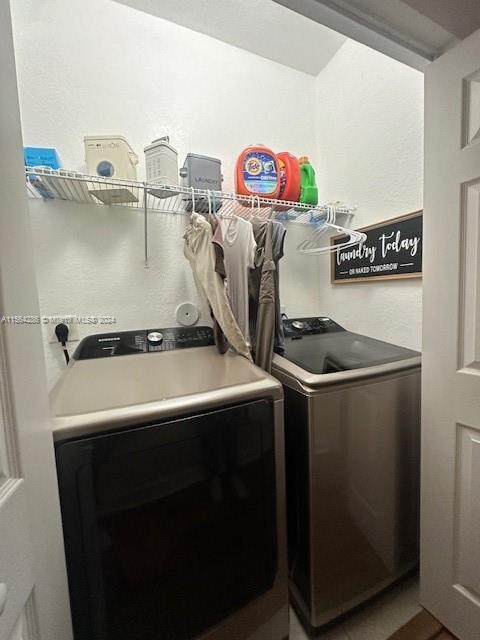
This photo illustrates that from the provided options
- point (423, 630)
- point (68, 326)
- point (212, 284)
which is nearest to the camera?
point (423, 630)

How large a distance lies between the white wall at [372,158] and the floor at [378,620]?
3.76 ft

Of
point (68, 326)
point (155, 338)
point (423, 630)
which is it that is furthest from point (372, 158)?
point (423, 630)

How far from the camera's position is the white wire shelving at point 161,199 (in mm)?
1243

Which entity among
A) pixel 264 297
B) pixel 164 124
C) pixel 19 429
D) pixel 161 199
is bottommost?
pixel 19 429

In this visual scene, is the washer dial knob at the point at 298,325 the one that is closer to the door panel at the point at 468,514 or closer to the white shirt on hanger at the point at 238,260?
the white shirt on hanger at the point at 238,260

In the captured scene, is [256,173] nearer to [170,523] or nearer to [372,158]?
[372,158]

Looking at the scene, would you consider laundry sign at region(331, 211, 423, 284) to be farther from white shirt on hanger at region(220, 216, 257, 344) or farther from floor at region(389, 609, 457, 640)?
floor at region(389, 609, 457, 640)

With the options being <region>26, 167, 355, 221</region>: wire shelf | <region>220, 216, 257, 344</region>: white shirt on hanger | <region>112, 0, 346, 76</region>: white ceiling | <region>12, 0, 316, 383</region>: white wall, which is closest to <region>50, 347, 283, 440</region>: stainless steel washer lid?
<region>220, 216, 257, 344</region>: white shirt on hanger

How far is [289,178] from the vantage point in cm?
166

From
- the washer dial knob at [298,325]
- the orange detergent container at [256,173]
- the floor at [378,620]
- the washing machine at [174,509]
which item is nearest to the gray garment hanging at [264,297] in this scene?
the washing machine at [174,509]

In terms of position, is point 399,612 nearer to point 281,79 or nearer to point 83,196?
point 83,196

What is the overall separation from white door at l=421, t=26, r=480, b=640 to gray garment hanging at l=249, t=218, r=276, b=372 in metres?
0.61

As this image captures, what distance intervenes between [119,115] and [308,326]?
1.64 metres

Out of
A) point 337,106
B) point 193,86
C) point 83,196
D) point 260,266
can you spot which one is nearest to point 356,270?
point 260,266
